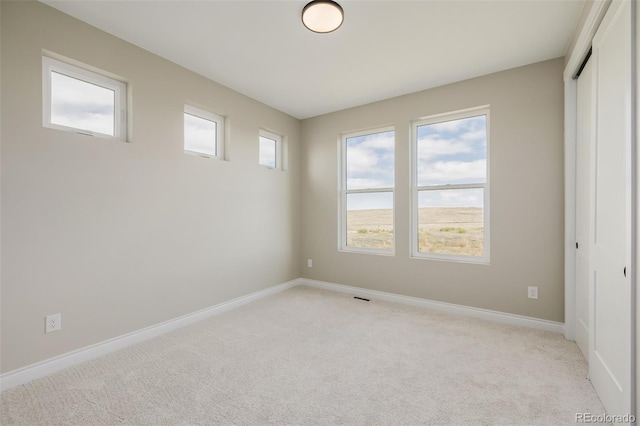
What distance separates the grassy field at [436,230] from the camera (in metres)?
3.41

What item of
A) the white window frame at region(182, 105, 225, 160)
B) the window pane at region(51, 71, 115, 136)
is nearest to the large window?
the white window frame at region(182, 105, 225, 160)

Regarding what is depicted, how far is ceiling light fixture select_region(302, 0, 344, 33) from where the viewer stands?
2.06 m

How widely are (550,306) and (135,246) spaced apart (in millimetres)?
4021

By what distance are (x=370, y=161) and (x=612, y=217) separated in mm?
2853

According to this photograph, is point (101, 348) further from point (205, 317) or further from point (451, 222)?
point (451, 222)

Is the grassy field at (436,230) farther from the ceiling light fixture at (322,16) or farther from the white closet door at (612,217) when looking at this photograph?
the ceiling light fixture at (322,16)

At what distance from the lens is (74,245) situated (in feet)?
7.47

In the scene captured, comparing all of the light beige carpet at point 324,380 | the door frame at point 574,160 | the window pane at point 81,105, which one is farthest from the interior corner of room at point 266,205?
the light beige carpet at point 324,380

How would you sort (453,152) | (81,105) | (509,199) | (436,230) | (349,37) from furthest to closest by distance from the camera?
(436,230)
(453,152)
(509,199)
(349,37)
(81,105)

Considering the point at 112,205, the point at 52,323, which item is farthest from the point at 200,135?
the point at 52,323

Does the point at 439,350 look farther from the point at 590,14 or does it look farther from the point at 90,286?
the point at 90,286

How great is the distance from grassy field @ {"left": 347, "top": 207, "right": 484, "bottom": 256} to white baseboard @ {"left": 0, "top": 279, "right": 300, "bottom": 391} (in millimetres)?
1934

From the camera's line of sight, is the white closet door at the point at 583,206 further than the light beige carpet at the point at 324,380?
Yes

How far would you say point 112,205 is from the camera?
2494 mm
